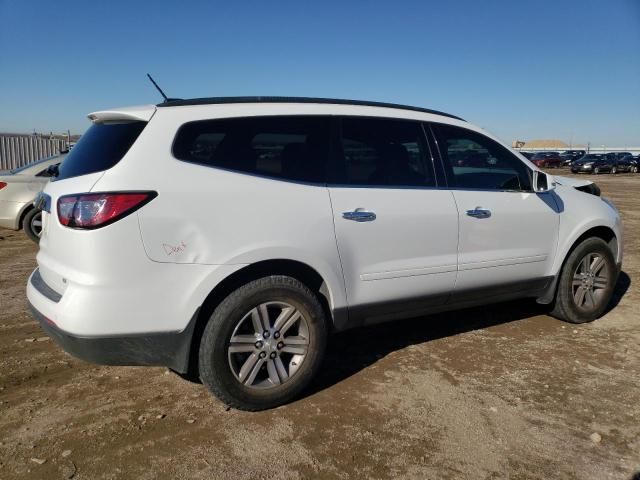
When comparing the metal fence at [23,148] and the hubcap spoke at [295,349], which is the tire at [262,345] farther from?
the metal fence at [23,148]

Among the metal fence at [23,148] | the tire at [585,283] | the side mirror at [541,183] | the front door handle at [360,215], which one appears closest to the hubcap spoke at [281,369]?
the front door handle at [360,215]

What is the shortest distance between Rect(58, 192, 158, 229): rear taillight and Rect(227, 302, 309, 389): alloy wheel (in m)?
0.89

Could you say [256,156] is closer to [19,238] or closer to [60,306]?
[60,306]

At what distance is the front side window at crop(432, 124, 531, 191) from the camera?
406cm

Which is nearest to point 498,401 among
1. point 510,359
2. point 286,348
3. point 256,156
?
point 510,359

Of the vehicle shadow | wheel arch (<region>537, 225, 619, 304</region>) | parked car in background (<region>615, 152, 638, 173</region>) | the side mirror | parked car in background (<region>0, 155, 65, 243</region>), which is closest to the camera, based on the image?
the vehicle shadow

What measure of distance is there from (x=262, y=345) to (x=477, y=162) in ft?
7.61

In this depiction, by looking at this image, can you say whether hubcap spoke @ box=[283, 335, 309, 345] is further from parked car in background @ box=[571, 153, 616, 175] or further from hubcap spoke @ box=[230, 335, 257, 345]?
parked car in background @ box=[571, 153, 616, 175]

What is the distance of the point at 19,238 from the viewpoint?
962 centimetres

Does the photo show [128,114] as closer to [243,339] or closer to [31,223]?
[243,339]

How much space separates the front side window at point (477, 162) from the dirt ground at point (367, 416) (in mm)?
1330

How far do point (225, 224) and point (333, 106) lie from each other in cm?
120

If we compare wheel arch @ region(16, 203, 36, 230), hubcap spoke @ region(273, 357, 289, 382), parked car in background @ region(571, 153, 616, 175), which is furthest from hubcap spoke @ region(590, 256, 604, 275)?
parked car in background @ region(571, 153, 616, 175)

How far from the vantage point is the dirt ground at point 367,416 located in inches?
108
